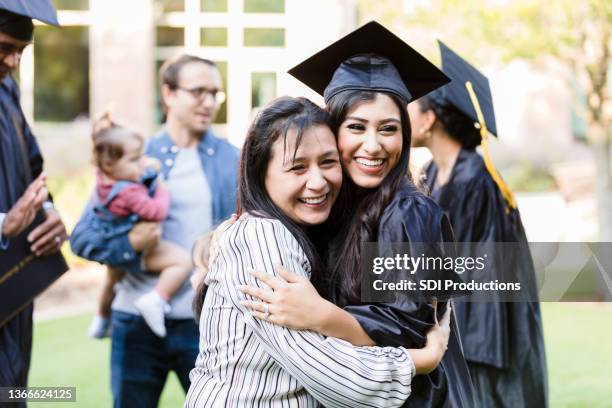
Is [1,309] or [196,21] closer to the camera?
[1,309]

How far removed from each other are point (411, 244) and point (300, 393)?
20.5 inches

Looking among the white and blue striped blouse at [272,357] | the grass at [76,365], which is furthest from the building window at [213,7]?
the white and blue striped blouse at [272,357]

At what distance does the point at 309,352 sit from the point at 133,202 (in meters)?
2.63

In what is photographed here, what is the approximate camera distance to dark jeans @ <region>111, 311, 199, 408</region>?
4.77 meters

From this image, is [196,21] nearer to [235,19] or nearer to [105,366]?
[235,19]

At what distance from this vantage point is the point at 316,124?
9.12 ft

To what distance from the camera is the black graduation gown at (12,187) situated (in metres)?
4.04

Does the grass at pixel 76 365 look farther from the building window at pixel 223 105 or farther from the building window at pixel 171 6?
the building window at pixel 171 6

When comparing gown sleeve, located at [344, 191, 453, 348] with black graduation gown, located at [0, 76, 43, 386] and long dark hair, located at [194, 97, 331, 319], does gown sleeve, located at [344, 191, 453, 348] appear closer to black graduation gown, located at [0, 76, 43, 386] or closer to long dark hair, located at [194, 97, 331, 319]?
long dark hair, located at [194, 97, 331, 319]

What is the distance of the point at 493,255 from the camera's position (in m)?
4.66

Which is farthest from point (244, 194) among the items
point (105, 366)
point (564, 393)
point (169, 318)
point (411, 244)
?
point (105, 366)

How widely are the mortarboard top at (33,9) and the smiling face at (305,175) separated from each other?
5.05 feet

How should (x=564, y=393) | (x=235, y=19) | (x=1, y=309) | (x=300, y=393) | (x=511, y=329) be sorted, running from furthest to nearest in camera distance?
(x=235, y=19) < (x=564, y=393) < (x=511, y=329) < (x=1, y=309) < (x=300, y=393)

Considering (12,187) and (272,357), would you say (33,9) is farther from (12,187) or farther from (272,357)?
(272,357)
